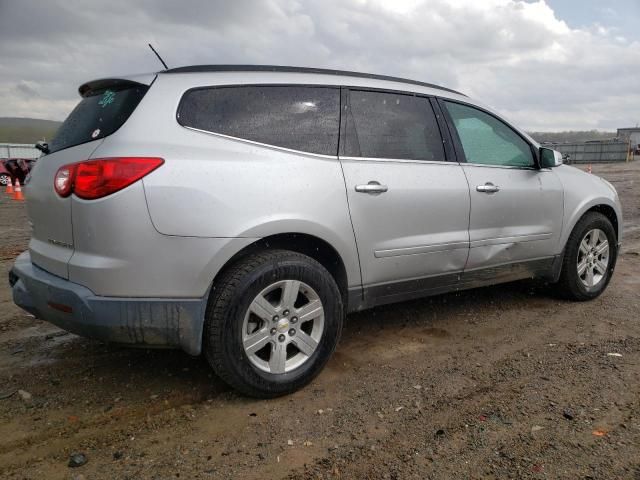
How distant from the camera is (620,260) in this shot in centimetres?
648

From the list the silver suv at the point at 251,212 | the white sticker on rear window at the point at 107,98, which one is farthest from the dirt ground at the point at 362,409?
the white sticker on rear window at the point at 107,98

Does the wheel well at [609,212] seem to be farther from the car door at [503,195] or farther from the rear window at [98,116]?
the rear window at [98,116]

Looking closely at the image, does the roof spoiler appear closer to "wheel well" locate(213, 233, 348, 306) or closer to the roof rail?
the roof rail

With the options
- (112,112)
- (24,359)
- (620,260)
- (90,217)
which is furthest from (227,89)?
(620,260)

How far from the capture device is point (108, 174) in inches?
97.7

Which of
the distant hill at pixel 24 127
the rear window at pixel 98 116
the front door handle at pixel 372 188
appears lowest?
the front door handle at pixel 372 188

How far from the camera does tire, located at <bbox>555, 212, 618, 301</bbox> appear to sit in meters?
4.55

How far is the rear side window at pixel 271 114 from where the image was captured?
2.79 m

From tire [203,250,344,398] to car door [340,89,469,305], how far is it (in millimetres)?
400

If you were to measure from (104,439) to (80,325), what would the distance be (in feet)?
1.80

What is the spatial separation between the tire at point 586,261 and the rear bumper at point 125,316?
3.32m

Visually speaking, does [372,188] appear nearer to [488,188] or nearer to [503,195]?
[488,188]

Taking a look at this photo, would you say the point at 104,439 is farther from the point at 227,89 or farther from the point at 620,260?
the point at 620,260

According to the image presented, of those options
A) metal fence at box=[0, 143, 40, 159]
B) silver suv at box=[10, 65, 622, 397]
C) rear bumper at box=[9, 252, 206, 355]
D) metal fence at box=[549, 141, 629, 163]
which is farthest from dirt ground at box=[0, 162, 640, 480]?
metal fence at box=[549, 141, 629, 163]
